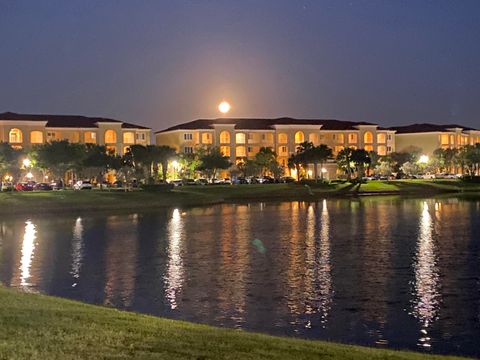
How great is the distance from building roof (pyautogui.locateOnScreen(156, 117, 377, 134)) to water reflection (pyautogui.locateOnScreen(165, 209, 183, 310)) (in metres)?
83.6

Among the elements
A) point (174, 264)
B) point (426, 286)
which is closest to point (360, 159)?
point (174, 264)

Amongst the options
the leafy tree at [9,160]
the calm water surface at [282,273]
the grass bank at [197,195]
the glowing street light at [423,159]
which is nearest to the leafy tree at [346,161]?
the grass bank at [197,195]

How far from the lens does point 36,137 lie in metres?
112

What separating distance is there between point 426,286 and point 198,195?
55951mm

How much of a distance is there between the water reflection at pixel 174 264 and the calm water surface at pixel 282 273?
0.04m

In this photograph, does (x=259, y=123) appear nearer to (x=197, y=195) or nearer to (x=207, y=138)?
(x=207, y=138)

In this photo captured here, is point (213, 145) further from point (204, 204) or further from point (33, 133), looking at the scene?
point (204, 204)

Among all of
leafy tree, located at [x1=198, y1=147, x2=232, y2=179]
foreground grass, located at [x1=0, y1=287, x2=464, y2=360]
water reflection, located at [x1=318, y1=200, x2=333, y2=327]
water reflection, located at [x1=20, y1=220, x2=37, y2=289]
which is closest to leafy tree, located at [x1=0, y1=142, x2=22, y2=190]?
leafy tree, located at [x1=198, y1=147, x2=232, y2=179]

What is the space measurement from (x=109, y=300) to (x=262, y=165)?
326 feet

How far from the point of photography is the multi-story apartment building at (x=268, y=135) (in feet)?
421

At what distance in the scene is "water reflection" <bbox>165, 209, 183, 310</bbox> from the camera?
68.0ft

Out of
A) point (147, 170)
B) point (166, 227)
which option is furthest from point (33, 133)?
point (166, 227)

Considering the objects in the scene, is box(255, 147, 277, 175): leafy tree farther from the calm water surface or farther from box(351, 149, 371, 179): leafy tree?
the calm water surface

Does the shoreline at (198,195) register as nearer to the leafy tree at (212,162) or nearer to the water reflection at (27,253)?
the water reflection at (27,253)
